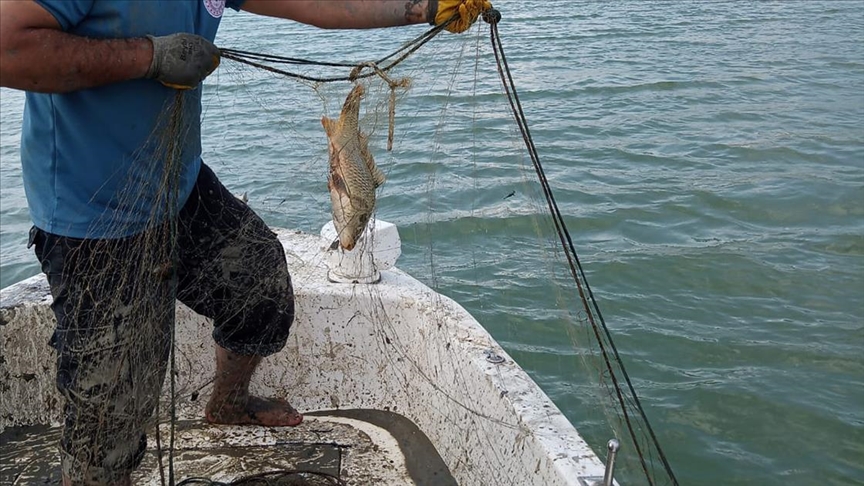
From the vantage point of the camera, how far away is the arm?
2.17 m

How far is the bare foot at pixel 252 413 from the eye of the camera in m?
3.68

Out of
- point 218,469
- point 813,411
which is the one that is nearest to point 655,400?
point 813,411

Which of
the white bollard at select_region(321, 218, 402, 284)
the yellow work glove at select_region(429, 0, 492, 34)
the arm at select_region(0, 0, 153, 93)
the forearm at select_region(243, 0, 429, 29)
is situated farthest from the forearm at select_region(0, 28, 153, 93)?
the white bollard at select_region(321, 218, 402, 284)

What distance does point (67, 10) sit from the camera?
7.48 ft

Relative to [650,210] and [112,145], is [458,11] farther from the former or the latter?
[650,210]

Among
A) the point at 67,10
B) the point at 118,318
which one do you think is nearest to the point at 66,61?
the point at 67,10

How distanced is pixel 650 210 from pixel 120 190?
18.5 ft

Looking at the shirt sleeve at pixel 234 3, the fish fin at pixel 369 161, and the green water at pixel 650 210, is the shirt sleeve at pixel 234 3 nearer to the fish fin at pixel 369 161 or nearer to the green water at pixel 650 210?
the green water at pixel 650 210

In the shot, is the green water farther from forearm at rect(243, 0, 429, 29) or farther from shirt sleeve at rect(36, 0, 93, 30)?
shirt sleeve at rect(36, 0, 93, 30)

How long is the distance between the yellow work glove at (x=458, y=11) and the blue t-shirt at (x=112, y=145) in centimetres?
79

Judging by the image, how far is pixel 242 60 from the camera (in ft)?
9.14

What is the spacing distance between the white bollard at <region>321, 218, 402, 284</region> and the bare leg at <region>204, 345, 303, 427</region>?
584 mm

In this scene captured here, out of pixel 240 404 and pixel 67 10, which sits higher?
pixel 67 10

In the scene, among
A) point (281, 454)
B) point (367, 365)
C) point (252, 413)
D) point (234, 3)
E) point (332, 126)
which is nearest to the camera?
point (332, 126)
